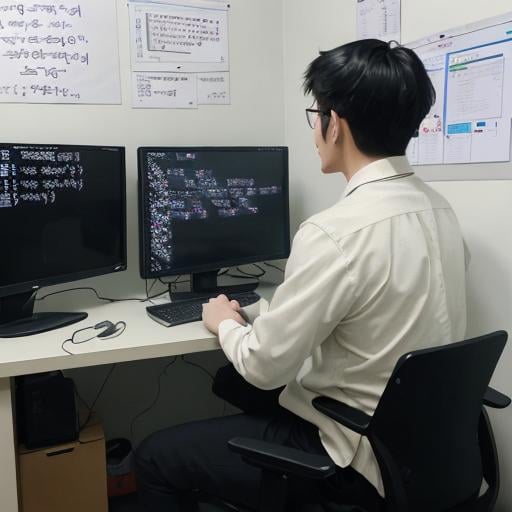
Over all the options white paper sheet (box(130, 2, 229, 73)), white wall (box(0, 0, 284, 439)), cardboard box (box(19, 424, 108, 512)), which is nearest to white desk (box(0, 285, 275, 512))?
cardboard box (box(19, 424, 108, 512))

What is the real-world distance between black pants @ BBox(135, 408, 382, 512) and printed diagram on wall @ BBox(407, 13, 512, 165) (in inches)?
33.1

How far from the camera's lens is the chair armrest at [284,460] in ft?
3.16

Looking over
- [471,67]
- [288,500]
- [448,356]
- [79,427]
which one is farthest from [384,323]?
[79,427]

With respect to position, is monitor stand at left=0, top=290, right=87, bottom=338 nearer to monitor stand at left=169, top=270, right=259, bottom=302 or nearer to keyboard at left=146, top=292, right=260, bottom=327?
keyboard at left=146, top=292, right=260, bottom=327

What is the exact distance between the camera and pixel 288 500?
1.16 m

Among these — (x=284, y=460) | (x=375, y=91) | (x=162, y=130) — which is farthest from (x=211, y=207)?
(x=284, y=460)

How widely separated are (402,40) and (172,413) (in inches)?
67.3

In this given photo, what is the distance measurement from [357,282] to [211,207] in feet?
3.14

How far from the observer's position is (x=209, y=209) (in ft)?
6.12

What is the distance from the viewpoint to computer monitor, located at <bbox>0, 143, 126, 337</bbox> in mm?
1498

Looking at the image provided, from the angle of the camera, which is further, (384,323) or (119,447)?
(119,447)

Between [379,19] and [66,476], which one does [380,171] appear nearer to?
[379,19]

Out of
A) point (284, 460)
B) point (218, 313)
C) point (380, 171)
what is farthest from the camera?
point (218, 313)

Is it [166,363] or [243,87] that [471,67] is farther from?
[166,363]
